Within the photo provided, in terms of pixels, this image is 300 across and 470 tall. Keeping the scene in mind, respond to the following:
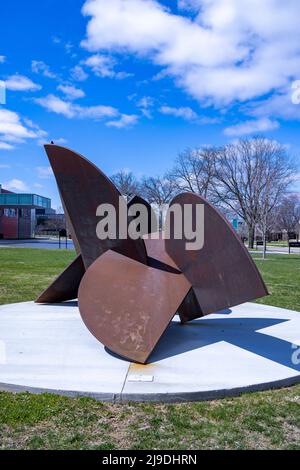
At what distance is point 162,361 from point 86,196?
2.82 meters

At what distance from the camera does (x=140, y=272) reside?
6816 millimetres

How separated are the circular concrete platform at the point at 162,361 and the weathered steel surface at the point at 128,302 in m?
0.30

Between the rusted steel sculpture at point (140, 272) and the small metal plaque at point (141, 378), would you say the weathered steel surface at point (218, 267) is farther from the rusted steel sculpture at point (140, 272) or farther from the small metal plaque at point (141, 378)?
the small metal plaque at point (141, 378)

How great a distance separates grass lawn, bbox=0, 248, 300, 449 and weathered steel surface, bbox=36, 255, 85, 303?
4678 millimetres

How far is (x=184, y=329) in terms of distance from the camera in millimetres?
7781

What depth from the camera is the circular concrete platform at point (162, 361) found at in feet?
15.9

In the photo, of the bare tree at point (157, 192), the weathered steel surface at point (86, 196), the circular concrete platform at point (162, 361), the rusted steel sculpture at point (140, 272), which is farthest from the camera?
the bare tree at point (157, 192)

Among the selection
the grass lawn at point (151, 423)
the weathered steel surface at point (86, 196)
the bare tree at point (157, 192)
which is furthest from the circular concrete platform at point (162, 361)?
the bare tree at point (157, 192)

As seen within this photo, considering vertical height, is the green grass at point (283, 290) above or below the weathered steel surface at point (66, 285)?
below

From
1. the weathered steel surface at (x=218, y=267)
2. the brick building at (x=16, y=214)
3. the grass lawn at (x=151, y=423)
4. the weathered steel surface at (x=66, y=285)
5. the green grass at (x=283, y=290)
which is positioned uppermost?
the brick building at (x=16, y=214)

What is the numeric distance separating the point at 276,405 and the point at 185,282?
7.78 ft
